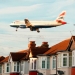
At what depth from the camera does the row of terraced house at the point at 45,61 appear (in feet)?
178

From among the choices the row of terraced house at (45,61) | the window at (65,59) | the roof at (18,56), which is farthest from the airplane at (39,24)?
the roof at (18,56)

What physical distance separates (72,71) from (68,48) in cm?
423

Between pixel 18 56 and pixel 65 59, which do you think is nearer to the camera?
pixel 65 59

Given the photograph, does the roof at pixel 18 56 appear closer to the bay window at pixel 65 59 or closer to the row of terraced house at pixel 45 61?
the row of terraced house at pixel 45 61

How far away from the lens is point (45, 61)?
62.8 meters

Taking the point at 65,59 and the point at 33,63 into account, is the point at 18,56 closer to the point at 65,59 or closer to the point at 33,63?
the point at 33,63

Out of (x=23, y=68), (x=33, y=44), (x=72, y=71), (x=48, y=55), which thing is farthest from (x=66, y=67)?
(x=33, y=44)

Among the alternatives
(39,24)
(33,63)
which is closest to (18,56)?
(33,63)

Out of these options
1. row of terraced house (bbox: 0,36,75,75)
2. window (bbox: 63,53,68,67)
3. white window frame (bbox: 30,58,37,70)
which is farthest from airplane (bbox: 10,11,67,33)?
white window frame (bbox: 30,58,37,70)

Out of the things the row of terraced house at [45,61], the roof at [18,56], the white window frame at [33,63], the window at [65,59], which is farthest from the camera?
the roof at [18,56]

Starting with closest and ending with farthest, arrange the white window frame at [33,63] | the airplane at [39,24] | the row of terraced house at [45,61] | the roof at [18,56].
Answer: the airplane at [39,24] → the row of terraced house at [45,61] → the white window frame at [33,63] → the roof at [18,56]

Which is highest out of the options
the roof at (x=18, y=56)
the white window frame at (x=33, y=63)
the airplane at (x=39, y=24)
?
the airplane at (x=39, y=24)

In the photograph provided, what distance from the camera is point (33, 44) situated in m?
80.2

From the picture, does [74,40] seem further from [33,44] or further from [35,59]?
[33,44]
